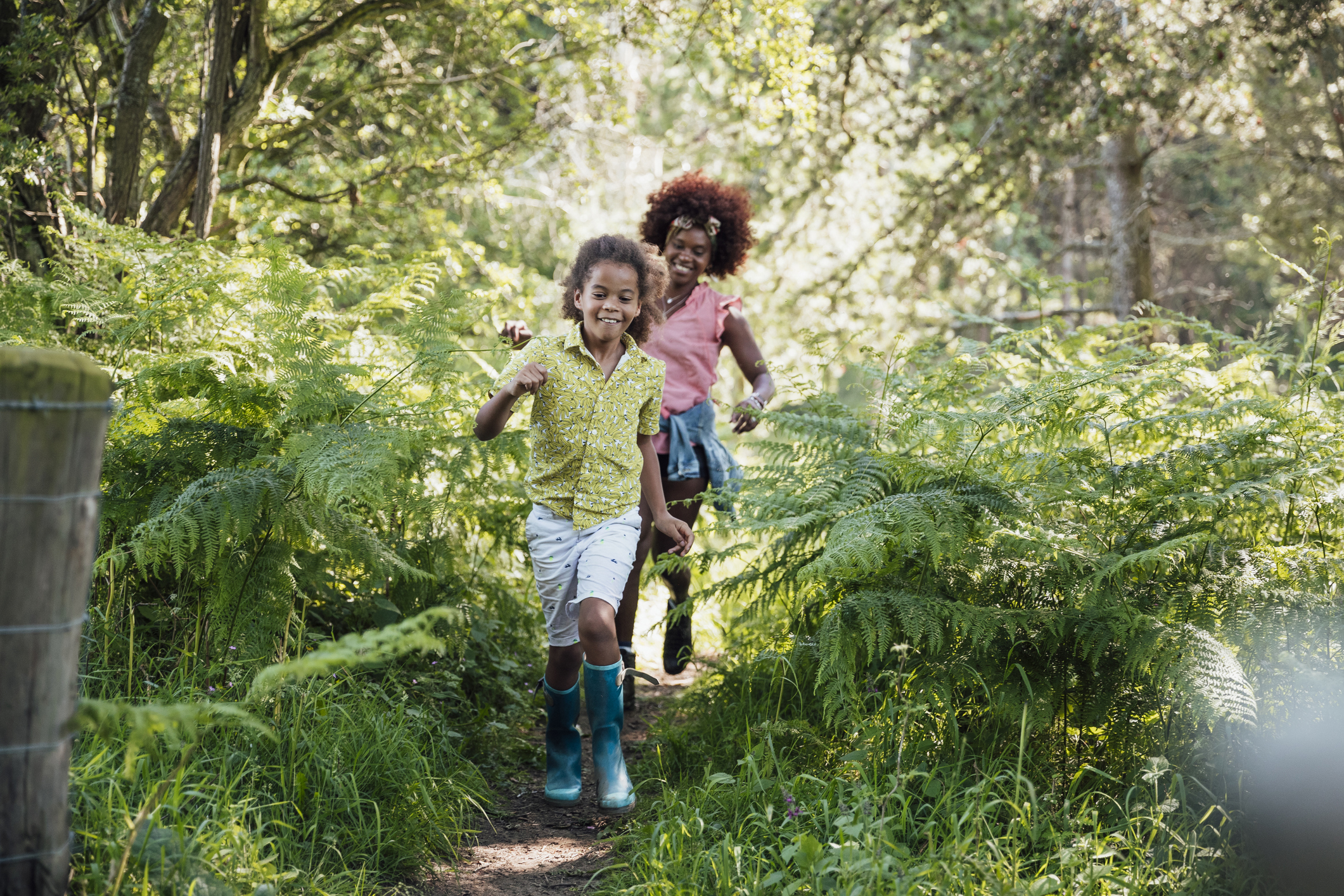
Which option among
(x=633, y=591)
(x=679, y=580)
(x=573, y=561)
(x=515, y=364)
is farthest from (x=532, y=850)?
(x=679, y=580)

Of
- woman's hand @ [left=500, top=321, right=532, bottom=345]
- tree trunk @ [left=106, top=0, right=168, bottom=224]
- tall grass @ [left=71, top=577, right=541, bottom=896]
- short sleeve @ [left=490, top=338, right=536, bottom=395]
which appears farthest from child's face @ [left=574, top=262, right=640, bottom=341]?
tree trunk @ [left=106, top=0, right=168, bottom=224]

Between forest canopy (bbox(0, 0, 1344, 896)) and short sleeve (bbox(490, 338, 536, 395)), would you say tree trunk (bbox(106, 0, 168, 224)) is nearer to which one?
forest canopy (bbox(0, 0, 1344, 896))

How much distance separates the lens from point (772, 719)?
3.79m

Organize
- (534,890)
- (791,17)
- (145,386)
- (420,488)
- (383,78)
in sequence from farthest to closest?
(383,78) < (791,17) < (420,488) < (145,386) < (534,890)

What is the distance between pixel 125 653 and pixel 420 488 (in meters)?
1.30

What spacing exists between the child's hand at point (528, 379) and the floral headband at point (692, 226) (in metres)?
2.09

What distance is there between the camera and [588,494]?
373cm

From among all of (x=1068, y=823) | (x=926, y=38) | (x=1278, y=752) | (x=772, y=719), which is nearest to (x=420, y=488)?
(x=772, y=719)

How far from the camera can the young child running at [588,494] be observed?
12.1 ft

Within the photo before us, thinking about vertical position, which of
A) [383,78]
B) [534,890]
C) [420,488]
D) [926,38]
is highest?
[926,38]

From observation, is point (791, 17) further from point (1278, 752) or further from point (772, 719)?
point (1278, 752)

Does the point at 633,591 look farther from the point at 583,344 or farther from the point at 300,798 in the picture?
the point at 300,798

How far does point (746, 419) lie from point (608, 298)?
1140 millimetres

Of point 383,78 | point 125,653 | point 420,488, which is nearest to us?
point 125,653
